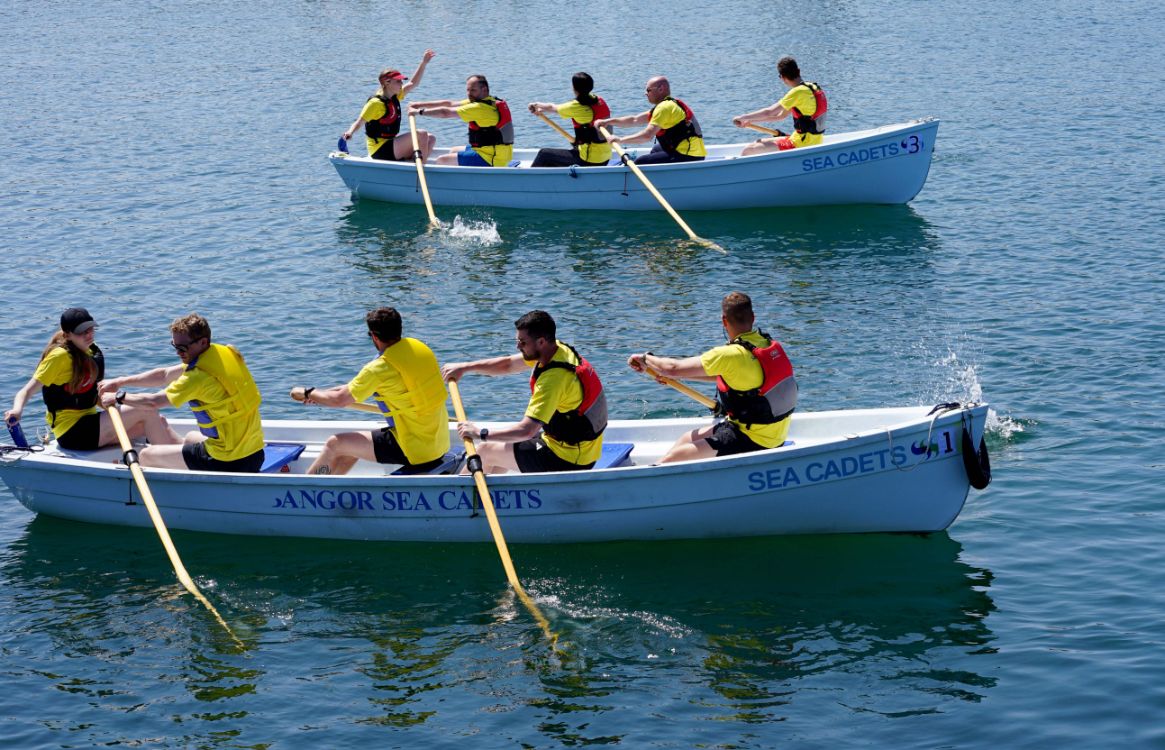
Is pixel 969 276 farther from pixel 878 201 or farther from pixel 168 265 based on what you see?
pixel 168 265

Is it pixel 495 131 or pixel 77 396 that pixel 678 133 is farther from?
pixel 77 396

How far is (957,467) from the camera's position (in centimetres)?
1175

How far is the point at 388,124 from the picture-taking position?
78.0 ft

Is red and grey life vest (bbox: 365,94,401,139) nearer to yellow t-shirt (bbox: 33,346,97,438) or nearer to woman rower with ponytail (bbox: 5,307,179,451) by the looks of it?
woman rower with ponytail (bbox: 5,307,179,451)

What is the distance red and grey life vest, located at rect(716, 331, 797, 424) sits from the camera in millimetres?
11797

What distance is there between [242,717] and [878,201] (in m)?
15.2

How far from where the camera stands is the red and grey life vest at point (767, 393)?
38.7 feet

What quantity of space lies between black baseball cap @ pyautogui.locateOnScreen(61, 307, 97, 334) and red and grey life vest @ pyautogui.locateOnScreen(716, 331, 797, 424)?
5807 millimetres

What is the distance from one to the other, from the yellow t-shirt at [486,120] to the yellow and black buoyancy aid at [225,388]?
36.3 feet

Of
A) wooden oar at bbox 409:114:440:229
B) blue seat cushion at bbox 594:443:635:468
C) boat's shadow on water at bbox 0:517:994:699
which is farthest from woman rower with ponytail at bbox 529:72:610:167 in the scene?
boat's shadow on water at bbox 0:517:994:699

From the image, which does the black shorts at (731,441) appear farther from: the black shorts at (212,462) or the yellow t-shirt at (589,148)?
the yellow t-shirt at (589,148)

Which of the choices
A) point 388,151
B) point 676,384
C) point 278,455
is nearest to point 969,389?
point 676,384

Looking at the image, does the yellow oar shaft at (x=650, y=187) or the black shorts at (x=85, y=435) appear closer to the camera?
the black shorts at (x=85, y=435)

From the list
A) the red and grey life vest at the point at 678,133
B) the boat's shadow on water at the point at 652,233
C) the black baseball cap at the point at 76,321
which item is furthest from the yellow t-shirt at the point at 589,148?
the black baseball cap at the point at 76,321
